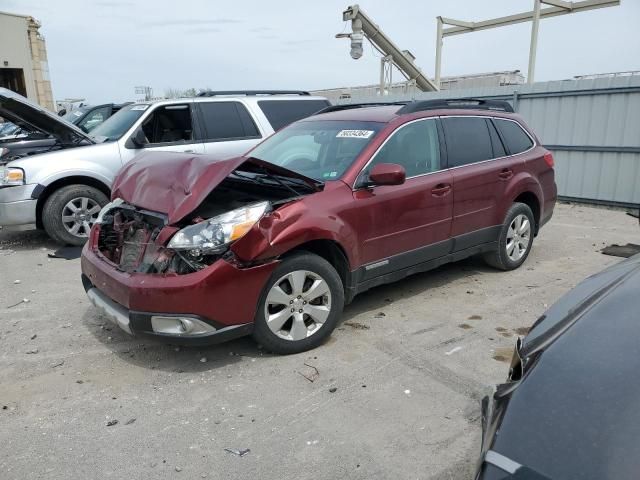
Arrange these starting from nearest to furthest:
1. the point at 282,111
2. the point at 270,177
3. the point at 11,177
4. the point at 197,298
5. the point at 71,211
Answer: the point at 197,298 → the point at 270,177 → the point at 11,177 → the point at 71,211 → the point at 282,111

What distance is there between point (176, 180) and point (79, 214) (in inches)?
155

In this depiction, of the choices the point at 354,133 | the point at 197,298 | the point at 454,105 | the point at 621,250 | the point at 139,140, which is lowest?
the point at 621,250

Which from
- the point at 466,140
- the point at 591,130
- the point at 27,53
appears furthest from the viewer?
the point at 27,53

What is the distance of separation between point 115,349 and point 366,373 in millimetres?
1971

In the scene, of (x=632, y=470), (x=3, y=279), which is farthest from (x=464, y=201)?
(x=3, y=279)

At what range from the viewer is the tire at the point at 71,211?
22.2 ft

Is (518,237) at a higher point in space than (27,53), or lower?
lower

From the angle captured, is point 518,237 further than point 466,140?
Yes

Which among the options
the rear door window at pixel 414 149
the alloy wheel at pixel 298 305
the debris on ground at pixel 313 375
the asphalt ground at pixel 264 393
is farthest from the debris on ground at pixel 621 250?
the debris on ground at pixel 313 375

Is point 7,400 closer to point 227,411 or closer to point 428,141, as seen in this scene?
point 227,411

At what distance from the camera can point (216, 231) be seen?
3420 mm

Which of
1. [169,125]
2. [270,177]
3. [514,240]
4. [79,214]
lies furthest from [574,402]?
[169,125]

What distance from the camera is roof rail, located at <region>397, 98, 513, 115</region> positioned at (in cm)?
480

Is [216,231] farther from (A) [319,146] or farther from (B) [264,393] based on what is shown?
(A) [319,146]
